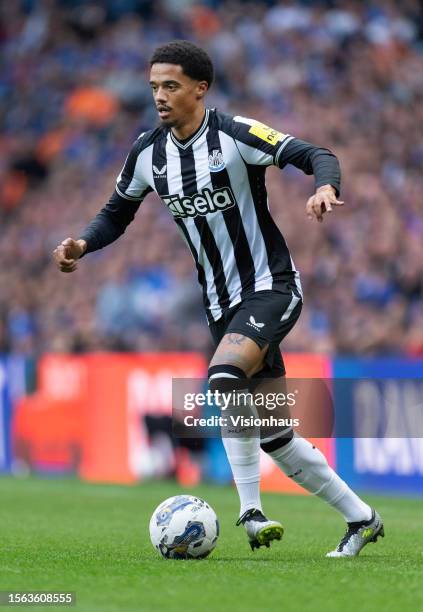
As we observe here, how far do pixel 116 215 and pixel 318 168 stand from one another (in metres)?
1.42

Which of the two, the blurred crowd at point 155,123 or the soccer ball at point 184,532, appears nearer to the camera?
the soccer ball at point 184,532

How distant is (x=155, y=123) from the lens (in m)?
18.6

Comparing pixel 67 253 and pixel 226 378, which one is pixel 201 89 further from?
pixel 226 378

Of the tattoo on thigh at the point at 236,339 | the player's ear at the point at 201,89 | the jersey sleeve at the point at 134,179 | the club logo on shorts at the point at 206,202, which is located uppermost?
the player's ear at the point at 201,89

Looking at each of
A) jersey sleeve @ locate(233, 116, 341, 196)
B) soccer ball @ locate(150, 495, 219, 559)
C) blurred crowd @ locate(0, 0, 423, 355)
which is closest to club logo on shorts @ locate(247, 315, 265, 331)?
jersey sleeve @ locate(233, 116, 341, 196)

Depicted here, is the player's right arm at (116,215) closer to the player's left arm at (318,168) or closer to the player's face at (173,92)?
the player's face at (173,92)

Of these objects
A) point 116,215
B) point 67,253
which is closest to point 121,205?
point 116,215

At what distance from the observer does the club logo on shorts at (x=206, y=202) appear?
5.93 metres

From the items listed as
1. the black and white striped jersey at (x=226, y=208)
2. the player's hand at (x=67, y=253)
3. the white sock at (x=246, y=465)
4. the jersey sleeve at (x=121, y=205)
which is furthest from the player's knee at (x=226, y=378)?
the jersey sleeve at (x=121, y=205)

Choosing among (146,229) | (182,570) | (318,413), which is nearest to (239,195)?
(182,570)

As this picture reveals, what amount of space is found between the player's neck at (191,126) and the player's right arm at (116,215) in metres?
0.28

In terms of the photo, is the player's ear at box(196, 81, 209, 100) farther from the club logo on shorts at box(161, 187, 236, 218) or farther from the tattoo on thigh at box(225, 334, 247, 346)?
the tattoo on thigh at box(225, 334, 247, 346)

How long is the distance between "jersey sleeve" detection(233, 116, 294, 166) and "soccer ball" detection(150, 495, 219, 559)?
64.2 inches

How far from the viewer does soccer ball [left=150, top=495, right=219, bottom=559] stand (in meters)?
5.75
